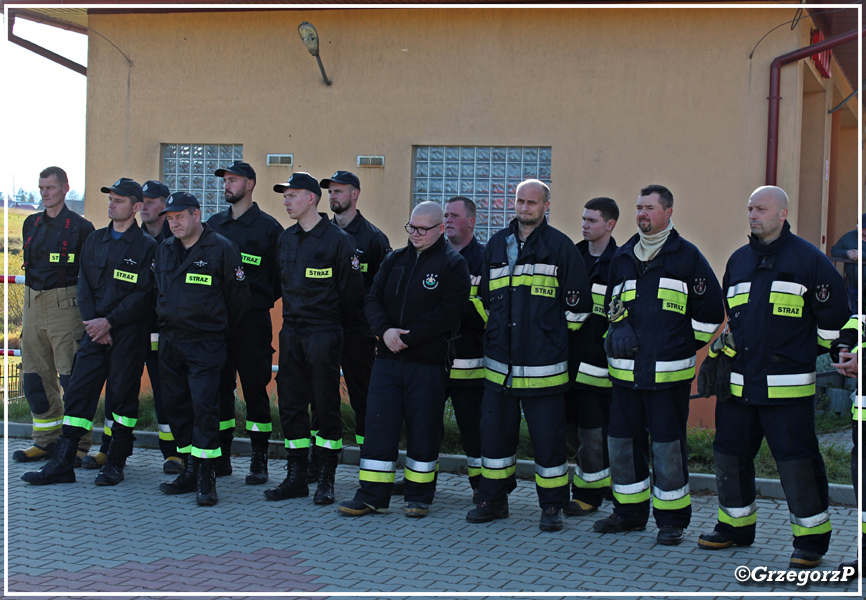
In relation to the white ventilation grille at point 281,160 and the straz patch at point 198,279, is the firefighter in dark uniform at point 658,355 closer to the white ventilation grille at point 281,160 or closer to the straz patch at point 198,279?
the straz patch at point 198,279

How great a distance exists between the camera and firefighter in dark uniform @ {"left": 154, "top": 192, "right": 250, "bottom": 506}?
6.60 metres

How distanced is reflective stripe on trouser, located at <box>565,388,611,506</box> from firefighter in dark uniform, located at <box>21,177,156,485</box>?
3557 mm

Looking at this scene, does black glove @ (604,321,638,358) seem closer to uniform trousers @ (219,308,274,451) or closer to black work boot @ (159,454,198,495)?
uniform trousers @ (219,308,274,451)

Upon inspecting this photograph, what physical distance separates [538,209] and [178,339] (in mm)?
2895

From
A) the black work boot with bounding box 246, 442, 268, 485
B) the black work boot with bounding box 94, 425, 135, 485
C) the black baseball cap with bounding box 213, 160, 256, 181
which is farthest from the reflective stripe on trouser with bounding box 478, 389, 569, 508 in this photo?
the black work boot with bounding box 94, 425, 135, 485

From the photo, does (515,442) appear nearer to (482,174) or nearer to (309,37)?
(482,174)

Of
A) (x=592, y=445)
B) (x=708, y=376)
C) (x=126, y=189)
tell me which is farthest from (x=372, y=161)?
(x=708, y=376)

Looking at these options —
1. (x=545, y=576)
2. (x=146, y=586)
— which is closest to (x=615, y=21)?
(x=545, y=576)

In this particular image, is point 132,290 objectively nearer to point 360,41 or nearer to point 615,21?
point 360,41

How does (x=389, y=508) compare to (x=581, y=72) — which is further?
(x=581, y=72)

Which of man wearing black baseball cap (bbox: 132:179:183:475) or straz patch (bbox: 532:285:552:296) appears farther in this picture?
man wearing black baseball cap (bbox: 132:179:183:475)

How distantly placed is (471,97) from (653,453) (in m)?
6.29

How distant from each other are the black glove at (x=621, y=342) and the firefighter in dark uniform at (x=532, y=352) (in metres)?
0.32

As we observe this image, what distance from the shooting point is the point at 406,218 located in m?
11.2
